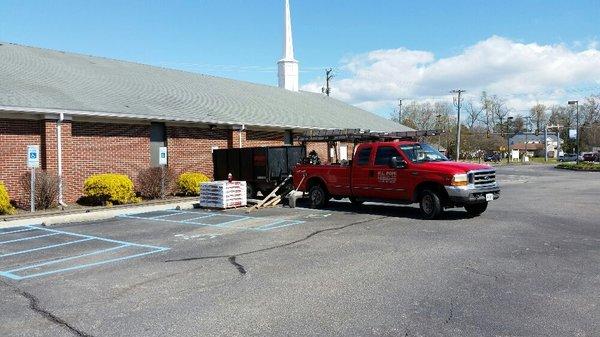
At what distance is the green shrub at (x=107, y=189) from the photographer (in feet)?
53.2

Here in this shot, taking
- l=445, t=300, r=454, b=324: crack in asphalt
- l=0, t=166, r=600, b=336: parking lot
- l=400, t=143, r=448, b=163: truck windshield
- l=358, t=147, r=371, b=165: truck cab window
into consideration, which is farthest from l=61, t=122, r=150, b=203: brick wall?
l=445, t=300, r=454, b=324: crack in asphalt

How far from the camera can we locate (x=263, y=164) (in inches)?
724

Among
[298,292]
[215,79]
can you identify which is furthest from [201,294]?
[215,79]

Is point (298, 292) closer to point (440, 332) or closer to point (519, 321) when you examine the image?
point (440, 332)

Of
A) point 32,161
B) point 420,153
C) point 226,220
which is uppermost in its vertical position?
point 420,153

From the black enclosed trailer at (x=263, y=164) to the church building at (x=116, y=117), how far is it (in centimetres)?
261

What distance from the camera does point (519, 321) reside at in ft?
17.1

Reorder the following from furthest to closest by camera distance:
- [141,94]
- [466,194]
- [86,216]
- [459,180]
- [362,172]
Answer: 1. [141,94]
2. [362,172]
3. [86,216]
4. [459,180]
5. [466,194]

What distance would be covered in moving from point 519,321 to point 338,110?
29835 mm

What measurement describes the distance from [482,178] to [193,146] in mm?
12169

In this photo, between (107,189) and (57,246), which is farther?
(107,189)

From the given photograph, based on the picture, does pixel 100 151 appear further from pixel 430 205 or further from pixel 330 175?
pixel 430 205

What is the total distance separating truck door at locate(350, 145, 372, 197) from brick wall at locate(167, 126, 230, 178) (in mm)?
8313

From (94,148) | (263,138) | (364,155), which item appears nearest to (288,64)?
(263,138)
